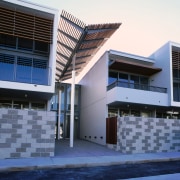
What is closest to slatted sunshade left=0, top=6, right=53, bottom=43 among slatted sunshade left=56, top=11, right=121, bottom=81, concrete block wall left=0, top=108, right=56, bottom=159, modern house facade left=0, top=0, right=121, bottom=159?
modern house facade left=0, top=0, right=121, bottom=159

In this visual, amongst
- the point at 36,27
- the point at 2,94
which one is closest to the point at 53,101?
the point at 2,94

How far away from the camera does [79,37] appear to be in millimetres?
14695

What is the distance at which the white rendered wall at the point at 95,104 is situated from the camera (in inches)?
734

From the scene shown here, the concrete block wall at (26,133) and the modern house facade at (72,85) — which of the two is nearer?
the concrete block wall at (26,133)

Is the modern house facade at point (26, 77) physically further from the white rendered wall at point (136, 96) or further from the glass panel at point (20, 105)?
the white rendered wall at point (136, 96)

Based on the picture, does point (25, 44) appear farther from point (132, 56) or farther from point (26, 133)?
point (132, 56)

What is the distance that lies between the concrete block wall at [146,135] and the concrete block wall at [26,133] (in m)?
4.63

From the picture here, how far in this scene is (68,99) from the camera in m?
25.8

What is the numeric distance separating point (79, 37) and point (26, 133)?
Answer: 745cm

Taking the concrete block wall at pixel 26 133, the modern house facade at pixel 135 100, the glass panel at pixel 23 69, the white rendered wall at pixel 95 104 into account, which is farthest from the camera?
the white rendered wall at pixel 95 104

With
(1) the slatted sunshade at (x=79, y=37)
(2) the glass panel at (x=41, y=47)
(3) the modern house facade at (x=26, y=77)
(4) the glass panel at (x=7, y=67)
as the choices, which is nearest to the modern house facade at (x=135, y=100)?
(1) the slatted sunshade at (x=79, y=37)

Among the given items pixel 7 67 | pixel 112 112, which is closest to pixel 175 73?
pixel 112 112

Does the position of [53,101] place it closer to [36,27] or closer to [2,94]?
[2,94]

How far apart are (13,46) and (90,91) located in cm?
1034
